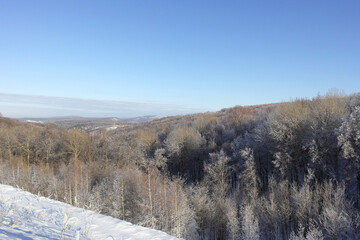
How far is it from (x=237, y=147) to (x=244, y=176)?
20.4 feet

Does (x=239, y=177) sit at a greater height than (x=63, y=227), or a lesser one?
lesser

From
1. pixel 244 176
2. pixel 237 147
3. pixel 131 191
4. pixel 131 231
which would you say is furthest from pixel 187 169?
pixel 131 231

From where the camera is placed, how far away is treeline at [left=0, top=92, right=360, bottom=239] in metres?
19.0

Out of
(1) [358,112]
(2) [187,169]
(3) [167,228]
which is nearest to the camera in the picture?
(3) [167,228]

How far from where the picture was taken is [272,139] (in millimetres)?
27656

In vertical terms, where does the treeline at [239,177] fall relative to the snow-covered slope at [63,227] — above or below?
below

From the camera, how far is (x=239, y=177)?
1092 inches

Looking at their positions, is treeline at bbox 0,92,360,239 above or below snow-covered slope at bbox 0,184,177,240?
below

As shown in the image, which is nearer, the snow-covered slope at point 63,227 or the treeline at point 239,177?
the snow-covered slope at point 63,227

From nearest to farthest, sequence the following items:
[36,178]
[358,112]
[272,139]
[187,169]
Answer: [358,112], [36,178], [272,139], [187,169]

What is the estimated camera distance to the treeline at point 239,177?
1903cm

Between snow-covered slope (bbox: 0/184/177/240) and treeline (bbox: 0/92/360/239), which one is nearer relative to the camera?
snow-covered slope (bbox: 0/184/177/240)

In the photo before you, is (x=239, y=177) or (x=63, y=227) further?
(x=239, y=177)

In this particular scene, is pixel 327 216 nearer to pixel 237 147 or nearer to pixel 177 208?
pixel 177 208
